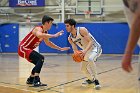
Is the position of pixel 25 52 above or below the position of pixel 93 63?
above

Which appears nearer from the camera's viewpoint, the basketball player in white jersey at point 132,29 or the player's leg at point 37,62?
the basketball player in white jersey at point 132,29

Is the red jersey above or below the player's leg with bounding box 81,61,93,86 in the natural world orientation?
above

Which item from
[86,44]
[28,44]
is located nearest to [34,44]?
[28,44]

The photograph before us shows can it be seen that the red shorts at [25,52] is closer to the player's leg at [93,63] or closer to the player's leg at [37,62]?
the player's leg at [37,62]

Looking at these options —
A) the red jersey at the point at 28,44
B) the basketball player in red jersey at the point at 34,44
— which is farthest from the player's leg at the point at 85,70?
the red jersey at the point at 28,44

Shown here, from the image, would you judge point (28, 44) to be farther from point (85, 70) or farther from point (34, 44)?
point (85, 70)

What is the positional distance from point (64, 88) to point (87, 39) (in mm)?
1203

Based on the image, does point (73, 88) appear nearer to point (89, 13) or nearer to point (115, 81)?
point (115, 81)

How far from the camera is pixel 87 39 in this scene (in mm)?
6809

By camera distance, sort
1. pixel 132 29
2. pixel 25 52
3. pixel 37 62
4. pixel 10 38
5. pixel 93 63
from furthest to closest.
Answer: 1. pixel 10 38
2. pixel 25 52
3. pixel 37 62
4. pixel 93 63
5. pixel 132 29

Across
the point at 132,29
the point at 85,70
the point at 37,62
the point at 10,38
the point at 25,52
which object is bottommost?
the point at 10,38

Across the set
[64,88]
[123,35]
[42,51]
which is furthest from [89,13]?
[64,88]

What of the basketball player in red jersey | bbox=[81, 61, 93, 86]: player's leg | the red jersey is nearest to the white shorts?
bbox=[81, 61, 93, 86]: player's leg

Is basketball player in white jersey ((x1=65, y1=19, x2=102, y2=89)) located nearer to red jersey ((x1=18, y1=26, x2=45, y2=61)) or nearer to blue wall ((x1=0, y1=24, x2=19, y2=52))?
red jersey ((x1=18, y1=26, x2=45, y2=61))
